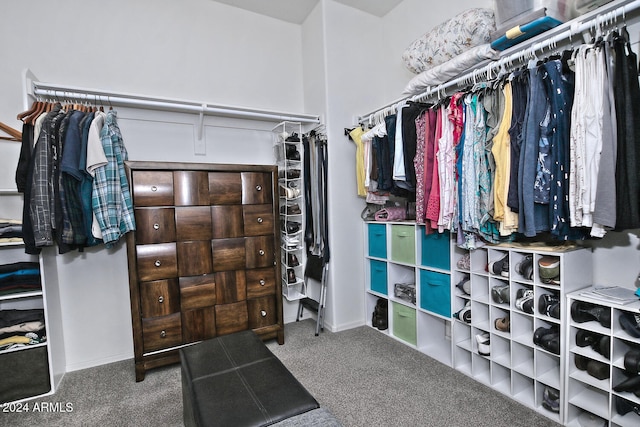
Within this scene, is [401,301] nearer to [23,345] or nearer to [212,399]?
[212,399]

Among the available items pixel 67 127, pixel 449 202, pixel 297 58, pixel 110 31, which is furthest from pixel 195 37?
pixel 449 202

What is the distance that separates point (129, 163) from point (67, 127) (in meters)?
0.38

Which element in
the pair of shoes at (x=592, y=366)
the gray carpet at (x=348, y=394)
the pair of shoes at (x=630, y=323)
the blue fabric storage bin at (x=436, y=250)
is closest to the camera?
the pair of shoes at (x=630, y=323)

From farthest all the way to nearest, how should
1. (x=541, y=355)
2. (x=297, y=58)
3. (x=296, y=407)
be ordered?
1. (x=297, y=58)
2. (x=541, y=355)
3. (x=296, y=407)

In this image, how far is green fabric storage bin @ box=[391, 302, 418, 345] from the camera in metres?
2.50

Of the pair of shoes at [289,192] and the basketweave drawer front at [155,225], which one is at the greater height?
the pair of shoes at [289,192]

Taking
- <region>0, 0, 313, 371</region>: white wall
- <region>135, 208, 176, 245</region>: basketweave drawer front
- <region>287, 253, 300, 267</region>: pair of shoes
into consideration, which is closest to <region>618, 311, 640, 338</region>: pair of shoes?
<region>287, 253, 300, 267</region>: pair of shoes

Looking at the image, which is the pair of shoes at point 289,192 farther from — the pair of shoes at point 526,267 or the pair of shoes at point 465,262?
the pair of shoes at point 526,267

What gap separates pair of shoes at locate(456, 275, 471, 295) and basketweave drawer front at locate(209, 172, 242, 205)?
1.75 meters

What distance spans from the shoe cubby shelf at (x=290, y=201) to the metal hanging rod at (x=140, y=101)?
207 mm

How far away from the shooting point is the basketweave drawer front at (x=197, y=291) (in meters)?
2.26

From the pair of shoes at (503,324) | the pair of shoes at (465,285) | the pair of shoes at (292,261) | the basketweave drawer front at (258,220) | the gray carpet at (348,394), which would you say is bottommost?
the gray carpet at (348,394)

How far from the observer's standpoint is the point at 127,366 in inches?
94.0

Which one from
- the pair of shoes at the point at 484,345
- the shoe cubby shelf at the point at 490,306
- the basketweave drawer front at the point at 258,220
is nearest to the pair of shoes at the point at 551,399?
the shoe cubby shelf at the point at 490,306
